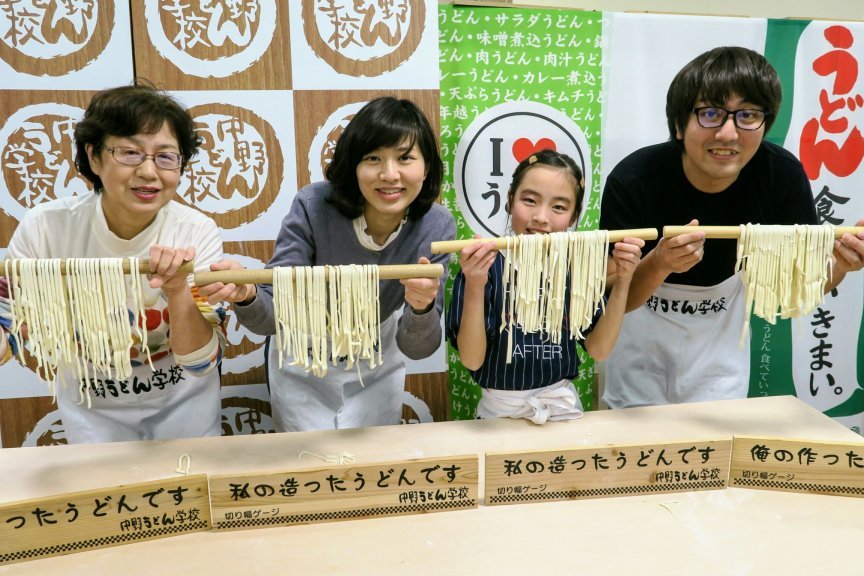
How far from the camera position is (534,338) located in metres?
2.09

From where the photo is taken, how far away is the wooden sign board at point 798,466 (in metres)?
1.64

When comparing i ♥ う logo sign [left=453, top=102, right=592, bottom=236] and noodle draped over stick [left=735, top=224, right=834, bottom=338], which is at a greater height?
i ♥ う logo sign [left=453, top=102, right=592, bottom=236]

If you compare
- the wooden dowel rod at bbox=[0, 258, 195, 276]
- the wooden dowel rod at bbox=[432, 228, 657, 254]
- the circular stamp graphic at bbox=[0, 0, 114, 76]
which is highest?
the circular stamp graphic at bbox=[0, 0, 114, 76]

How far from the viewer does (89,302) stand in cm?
167

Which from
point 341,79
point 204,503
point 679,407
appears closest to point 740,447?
point 679,407

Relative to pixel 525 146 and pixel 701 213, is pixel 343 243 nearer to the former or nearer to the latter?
pixel 525 146

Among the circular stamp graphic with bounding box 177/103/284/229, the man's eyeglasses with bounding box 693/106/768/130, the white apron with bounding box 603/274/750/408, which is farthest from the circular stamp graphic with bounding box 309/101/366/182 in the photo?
the white apron with bounding box 603/274/750/408

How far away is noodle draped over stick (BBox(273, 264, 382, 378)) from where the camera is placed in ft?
5.63

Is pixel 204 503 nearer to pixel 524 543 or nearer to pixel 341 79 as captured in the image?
pixel 524 543

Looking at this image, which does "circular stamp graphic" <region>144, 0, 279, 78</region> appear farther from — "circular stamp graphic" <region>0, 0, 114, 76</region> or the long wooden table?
the long wooden table

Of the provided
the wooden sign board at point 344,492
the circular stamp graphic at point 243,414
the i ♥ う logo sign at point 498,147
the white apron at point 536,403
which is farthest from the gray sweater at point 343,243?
the circular stamp graphic at point 243,414

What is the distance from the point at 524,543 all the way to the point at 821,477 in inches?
35.5

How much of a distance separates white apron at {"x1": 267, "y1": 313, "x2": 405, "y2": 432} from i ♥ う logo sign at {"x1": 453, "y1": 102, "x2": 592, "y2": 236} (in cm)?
91

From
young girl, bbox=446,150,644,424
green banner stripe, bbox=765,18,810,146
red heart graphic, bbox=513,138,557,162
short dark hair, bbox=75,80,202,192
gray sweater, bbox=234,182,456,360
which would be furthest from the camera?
green banner stripe, bbox=765,18,810,146
